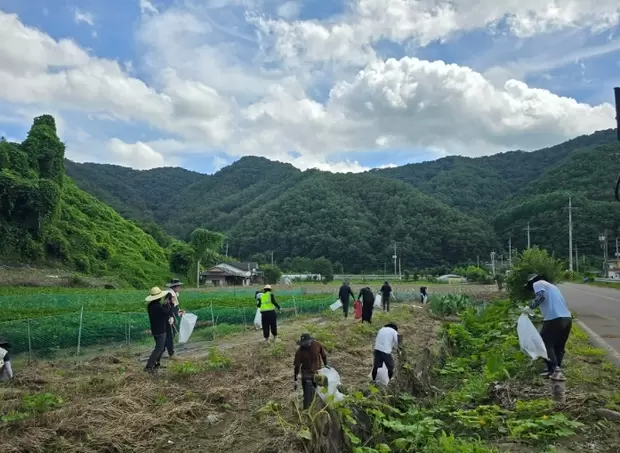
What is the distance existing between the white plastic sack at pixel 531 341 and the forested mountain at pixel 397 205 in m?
74.2

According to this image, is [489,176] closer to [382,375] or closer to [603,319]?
[603,319]

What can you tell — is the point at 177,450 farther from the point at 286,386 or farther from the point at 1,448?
the point at 286,386

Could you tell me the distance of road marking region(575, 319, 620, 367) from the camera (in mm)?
9886

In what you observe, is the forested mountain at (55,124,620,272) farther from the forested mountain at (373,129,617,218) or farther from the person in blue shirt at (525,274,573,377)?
the person in blue shirt at (525,274,573,377)

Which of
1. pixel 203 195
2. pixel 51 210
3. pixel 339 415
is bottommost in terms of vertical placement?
pixel 339 415

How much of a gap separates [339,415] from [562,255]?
7817 cm

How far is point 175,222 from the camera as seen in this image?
109250 millimetres

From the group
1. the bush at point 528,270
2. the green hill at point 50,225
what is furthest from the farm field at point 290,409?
the green hill at point 50,225

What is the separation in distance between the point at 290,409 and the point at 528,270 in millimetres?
14540

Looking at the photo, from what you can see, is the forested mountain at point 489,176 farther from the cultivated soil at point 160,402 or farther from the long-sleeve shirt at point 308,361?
the long-sleeve shirt at point 308,361

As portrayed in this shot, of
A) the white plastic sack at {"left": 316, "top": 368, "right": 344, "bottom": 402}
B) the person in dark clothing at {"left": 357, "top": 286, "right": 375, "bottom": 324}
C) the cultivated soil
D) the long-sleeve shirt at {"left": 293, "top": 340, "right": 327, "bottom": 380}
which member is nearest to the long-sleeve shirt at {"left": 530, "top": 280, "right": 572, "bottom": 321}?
the white plastic sack at {"left": 316, "top": 368, "right": 344, "bottom": 402}

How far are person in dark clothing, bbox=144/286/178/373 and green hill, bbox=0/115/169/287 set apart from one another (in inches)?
1843

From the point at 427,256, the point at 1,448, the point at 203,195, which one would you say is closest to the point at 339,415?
the point at 1,448

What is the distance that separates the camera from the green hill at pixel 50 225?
5059 cm
